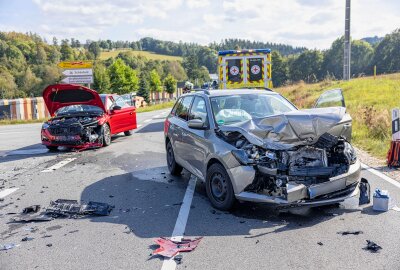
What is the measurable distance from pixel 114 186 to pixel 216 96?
262cm

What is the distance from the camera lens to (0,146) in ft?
45.5

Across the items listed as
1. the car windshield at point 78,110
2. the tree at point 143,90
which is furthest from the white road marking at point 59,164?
the tree at point 143,90

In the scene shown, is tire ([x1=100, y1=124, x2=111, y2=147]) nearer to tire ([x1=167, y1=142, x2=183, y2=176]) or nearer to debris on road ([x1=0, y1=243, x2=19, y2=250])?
tire ([x1=167, y1=142, x2=183, y2=176])

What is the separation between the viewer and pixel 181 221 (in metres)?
5.29

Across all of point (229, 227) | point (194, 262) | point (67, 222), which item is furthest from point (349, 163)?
point (67, 222)

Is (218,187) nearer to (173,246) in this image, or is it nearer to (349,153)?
(173,246)

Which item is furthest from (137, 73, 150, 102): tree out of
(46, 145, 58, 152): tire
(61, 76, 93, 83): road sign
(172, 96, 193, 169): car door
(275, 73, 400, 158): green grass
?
(172, 96, 193, 169): car door

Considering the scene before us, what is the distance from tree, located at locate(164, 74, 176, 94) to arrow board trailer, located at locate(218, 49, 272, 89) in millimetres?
90862

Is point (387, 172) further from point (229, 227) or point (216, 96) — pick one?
point (229, 227)

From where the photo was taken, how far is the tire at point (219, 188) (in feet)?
17.7

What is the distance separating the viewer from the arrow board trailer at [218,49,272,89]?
15305 millimetres

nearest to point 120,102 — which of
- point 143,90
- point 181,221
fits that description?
point 181,221

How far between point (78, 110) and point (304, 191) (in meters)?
9.20

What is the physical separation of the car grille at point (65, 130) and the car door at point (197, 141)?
5.50 meters
